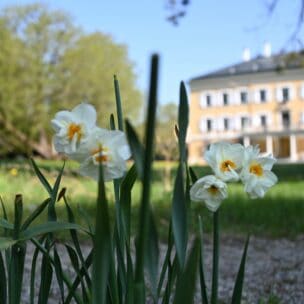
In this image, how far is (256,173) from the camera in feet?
3.26

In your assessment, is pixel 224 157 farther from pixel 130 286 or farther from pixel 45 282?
pixel 45 282

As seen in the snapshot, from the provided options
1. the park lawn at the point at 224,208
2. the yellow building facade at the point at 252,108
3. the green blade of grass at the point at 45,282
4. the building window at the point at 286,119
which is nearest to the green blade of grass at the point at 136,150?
the green blade of grass at the point at 45,282

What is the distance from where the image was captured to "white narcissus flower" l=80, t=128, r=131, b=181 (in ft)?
2.80

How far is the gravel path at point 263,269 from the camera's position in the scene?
2449mm

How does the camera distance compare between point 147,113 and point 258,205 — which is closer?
point 147,113

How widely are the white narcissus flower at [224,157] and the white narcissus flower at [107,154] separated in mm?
186

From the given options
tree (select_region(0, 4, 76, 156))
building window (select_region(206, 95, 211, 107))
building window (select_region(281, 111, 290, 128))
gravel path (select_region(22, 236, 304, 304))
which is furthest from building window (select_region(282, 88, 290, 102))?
gravel path (select_region(22, 236, 304, 304))

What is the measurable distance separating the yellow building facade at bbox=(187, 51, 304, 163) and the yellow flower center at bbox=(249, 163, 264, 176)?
148 ft

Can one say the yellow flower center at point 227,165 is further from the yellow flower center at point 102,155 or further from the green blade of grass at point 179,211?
the yellow flower center at point 102,155

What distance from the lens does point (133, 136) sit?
2.46 ft

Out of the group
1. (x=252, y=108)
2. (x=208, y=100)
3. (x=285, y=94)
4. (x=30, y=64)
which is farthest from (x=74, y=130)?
(x=208, y=100)

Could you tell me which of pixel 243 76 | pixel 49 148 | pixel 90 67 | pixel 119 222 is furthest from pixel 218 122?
pixel 119 222

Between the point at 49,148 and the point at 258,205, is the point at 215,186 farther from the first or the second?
the point at 49,148

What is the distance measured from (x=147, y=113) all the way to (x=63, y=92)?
25.7 meters
